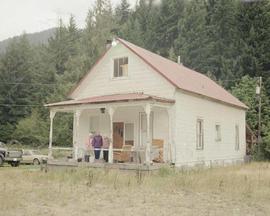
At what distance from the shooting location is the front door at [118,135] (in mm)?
25961

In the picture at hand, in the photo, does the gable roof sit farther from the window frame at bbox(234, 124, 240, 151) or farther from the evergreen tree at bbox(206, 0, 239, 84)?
the evergreen tree at bbox(206, 0, 239, 84)

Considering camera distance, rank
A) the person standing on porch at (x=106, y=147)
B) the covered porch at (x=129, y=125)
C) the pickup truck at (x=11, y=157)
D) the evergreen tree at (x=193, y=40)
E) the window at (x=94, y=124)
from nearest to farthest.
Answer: the covered porch at (x=129, y=125) → the person standing on porch at (x=106, y=147) → the window at (x=94, y=124) → the pickup truck at (x=11, y=157) → the evergreen tree at (x=193, y=40)

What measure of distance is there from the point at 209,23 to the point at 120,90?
35.5 m

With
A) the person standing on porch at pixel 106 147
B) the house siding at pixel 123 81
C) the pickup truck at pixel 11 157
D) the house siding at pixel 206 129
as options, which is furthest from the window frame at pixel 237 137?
the pickup truck at pixel 11 157

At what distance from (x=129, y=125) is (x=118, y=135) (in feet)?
3.25

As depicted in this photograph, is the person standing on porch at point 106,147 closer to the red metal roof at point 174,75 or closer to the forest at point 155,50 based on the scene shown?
the red metal roof at point 174,75

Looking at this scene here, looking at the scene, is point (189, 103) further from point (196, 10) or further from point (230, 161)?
point (196, 10)

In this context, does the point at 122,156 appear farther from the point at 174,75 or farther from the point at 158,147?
the point at 174,75

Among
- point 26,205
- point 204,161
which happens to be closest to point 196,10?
point 204,161

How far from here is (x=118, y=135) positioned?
86.0 ft

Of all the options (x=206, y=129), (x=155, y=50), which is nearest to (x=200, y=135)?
(x=206, y=129)

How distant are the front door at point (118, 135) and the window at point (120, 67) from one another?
2728 millimetres

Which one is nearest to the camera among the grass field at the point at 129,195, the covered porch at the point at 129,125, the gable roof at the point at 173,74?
the grass field at the point at 129,195

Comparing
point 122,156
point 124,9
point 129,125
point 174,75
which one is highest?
point 124,9
